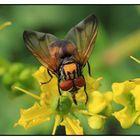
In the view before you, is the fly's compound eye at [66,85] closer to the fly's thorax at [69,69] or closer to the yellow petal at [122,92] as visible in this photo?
the fly's thorax at [69,69]

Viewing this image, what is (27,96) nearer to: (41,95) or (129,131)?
(41,95)

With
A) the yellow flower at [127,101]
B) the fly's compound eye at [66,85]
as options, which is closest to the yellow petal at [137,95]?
the yellow flower at [127,101]

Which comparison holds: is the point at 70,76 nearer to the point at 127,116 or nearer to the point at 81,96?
the point at 81,96

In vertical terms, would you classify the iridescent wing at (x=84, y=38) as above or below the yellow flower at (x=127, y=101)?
above

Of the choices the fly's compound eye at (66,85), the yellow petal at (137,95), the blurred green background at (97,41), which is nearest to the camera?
the yellow petal at (137,95)

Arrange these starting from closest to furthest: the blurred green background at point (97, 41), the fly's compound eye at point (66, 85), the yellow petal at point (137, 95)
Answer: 1. the yellow petal at point (137, 95)
2. the fly's compound eye at point (66, 85)
3. the blurred green background at point (97, 41)

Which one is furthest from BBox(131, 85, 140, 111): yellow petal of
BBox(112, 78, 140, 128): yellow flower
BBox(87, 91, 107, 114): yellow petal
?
BBox(87, 91, 107, 114): yellow petal

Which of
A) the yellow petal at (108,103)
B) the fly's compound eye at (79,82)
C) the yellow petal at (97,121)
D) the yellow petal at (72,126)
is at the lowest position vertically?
the yellow petal at (72,126)
